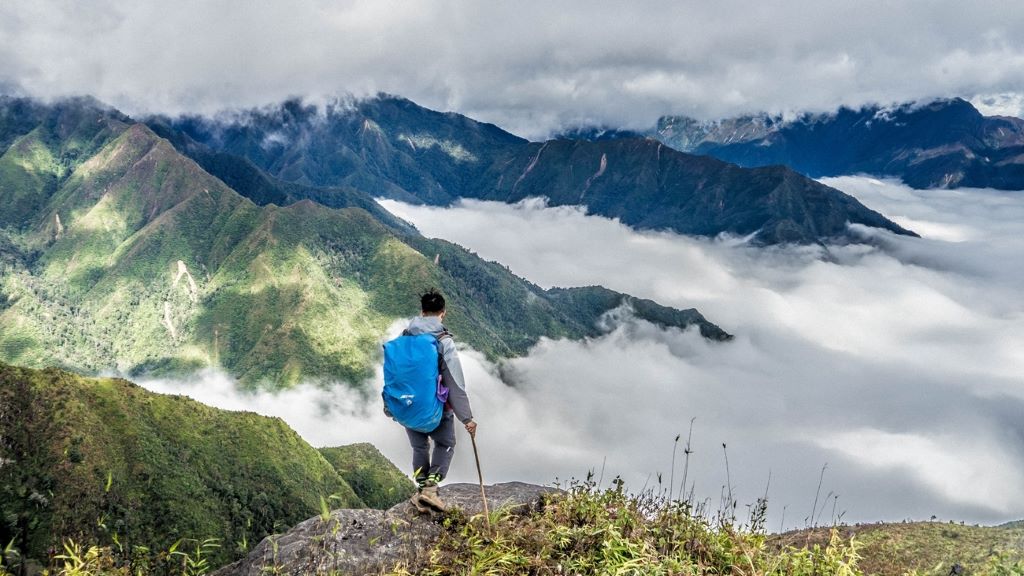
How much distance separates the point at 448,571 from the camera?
8.29 meters

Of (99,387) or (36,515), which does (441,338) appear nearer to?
(36,515)

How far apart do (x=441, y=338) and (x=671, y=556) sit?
17.3ft

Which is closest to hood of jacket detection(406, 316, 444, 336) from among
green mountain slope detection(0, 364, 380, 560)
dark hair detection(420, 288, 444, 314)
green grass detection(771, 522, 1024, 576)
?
dark hair detection(420, 288, 444, 314)

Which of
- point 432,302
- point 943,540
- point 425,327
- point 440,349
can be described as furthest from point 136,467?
point 943,540

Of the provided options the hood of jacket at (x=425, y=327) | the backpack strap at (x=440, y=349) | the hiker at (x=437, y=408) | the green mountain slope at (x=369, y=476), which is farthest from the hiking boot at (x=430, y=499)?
the green mountain slope at (x=369, y=476)

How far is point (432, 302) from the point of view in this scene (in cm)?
1055

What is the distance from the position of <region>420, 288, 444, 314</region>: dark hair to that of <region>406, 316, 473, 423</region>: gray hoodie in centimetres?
33

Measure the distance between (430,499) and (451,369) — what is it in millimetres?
2476

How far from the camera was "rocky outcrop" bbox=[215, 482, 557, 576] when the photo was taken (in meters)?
8.77

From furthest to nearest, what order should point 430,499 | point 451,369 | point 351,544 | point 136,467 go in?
point 136,467
point 430,499
point 451,369
point 351,544

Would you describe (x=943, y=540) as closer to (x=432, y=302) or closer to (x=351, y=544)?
(x=432, y=302)

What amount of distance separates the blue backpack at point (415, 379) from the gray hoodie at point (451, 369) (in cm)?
11

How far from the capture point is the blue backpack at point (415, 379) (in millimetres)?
9617

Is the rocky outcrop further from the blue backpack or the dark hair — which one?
the dark hair
